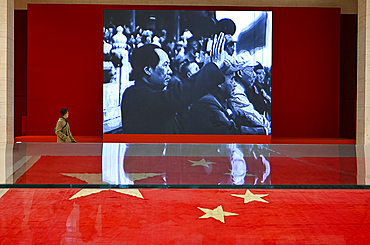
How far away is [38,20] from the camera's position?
27.0 feet

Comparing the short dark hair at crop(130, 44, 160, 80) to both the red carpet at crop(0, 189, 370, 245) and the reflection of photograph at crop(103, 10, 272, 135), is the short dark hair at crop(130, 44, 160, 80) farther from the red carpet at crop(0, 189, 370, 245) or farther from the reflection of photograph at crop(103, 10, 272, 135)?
the red carpet at crop(0, 189, 370, 245)

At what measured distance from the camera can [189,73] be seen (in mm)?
6727

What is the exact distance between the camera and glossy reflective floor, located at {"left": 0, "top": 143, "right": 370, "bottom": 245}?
0.99 meters

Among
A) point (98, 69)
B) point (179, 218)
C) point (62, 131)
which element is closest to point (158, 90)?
point (62, 131)

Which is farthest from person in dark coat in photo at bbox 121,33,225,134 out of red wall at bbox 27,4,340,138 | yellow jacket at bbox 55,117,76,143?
red wall at bbox 27,4,340,138

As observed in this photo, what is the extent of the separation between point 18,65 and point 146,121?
449cm

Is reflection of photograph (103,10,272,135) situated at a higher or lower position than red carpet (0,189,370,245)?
higher

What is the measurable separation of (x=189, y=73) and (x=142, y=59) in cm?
102

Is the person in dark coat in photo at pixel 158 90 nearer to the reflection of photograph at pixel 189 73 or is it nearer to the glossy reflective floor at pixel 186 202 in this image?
the reflection of photograph at pixel 189 73

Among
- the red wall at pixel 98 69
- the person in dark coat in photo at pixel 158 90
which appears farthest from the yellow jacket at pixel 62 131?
the red wall at pixel 98 69

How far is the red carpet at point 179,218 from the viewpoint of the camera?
156 cm

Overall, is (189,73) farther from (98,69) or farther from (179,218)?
(179,218)

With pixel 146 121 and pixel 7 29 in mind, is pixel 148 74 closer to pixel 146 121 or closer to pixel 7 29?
pixel 146 121

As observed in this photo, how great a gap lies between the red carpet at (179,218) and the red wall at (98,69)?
20.9 ft
